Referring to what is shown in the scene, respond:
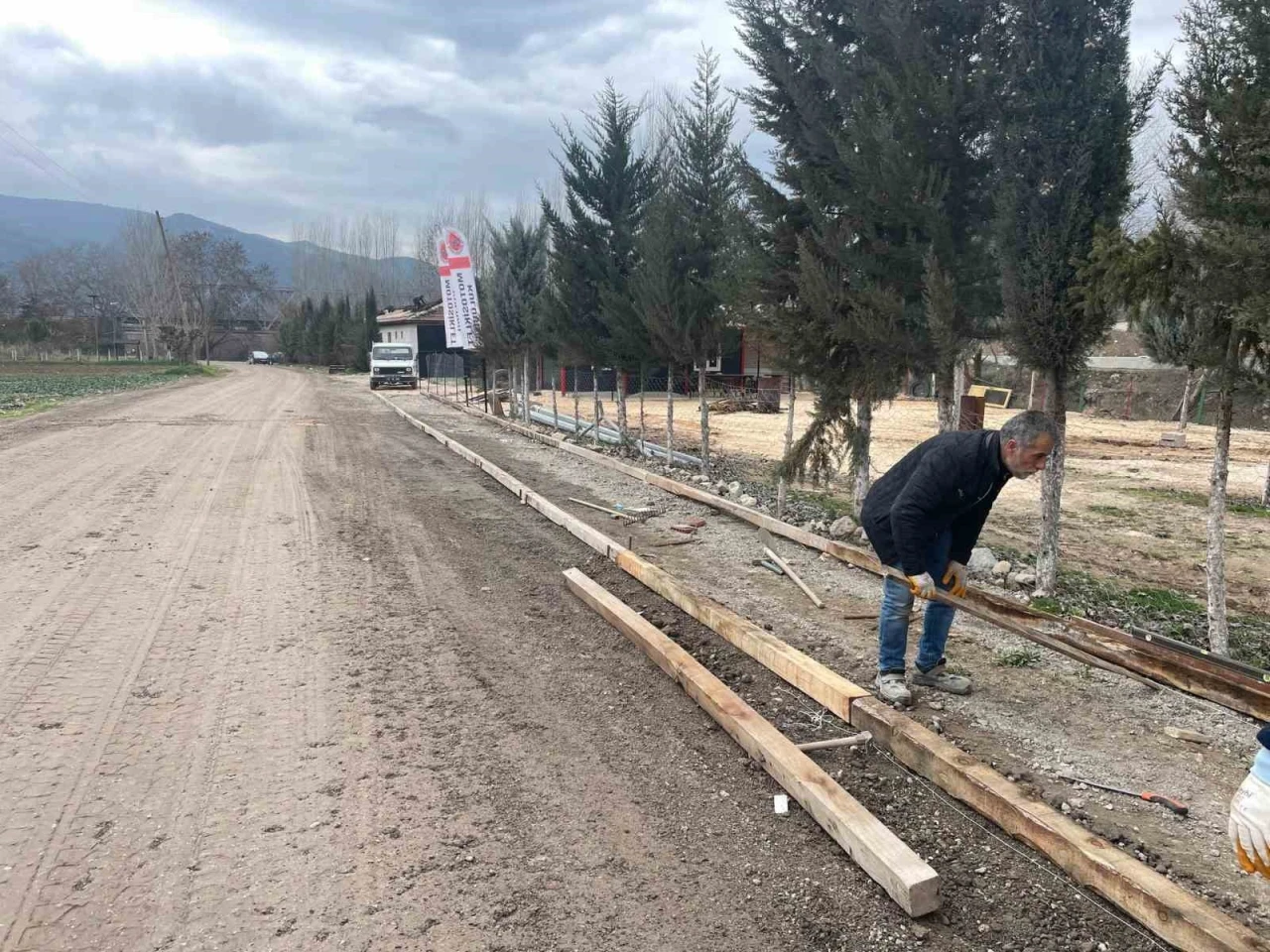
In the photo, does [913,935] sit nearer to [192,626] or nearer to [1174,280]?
[1174,280]

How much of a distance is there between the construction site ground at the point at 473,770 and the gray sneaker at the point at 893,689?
0.21 m

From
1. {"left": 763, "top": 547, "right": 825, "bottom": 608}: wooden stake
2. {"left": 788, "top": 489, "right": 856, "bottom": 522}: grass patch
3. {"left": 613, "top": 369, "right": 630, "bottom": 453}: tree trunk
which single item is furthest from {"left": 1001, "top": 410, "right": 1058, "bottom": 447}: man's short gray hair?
{"left": 613, "top": 369, "right": 630, "bottom": 453}: tree trunk

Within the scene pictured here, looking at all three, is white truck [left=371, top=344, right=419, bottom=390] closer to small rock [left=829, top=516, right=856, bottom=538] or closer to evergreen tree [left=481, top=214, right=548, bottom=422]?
evergreen tree [left=481, top=214, right=548, bottom=422]

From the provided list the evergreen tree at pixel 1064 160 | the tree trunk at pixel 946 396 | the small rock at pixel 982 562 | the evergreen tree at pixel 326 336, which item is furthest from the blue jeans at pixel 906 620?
the evergreen tree at pixel 326 336

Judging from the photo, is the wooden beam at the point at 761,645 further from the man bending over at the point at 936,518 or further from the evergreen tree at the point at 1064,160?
the evergreen tree at the point at 1064,160

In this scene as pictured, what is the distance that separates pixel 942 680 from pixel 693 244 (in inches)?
369

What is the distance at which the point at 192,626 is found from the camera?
5.66m

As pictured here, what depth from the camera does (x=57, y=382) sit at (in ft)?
123

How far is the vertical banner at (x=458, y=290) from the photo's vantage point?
2327 centimetres

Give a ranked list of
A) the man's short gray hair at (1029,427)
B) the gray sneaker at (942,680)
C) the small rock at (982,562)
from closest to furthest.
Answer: the man's short gray hair at (1029,427), the gray sneaker at (942,680), the small rock at (982,562)

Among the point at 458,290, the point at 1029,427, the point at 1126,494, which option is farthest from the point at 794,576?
the point at 458,290

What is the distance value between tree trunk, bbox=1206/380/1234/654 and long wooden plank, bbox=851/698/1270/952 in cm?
305

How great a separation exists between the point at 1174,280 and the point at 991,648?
2648 millimetres

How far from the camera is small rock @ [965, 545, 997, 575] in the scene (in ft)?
24.1
